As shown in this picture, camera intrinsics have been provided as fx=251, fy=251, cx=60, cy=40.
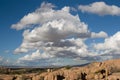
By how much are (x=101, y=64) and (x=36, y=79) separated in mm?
40996

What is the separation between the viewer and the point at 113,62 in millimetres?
156125

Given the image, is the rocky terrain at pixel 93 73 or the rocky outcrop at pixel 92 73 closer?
the rocky terrain at pixel 93 73

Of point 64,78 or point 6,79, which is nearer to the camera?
point 64,78

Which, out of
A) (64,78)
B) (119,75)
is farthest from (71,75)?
(119,75)

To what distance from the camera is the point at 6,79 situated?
15550cm

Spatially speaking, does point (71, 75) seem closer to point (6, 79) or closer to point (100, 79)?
point (100, 79)

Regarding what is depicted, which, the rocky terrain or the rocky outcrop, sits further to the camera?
the rocky outcrop

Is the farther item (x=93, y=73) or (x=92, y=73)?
(x=92, y=73)

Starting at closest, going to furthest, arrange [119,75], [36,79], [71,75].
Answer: [119,75]
[71,75]
[36,79]

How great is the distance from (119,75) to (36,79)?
167 ft

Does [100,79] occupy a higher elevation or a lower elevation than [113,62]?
lower

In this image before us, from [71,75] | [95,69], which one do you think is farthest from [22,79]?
[95,69]

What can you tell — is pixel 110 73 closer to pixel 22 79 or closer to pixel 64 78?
pixel 64 78

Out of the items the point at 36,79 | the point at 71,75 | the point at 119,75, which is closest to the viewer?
the point at 119,75
